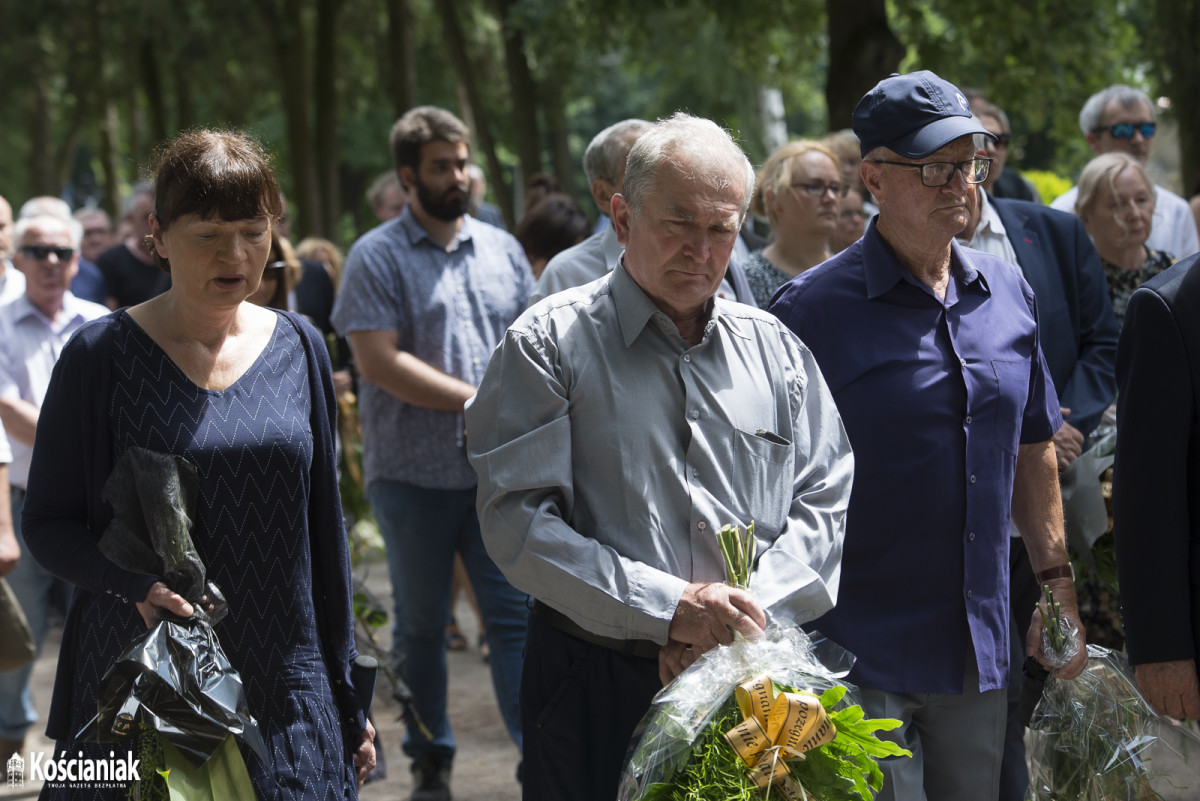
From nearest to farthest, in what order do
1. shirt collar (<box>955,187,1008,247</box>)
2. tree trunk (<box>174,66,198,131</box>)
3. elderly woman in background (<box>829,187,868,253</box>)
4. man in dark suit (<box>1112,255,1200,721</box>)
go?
man in dark suit (<box>1112,255,1200,721</box>) < shirt collar (<box>955,187,1008,247</box>) < elderly woman in background (<box>829,187,868,253</box>) < tree trunk (<box>174,66,198,131</box>)

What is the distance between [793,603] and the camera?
2936mm

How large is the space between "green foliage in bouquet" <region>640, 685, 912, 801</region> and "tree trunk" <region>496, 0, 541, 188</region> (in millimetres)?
13112

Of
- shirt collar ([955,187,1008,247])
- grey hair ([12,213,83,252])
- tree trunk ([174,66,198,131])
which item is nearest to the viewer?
shirt collar ([955,187,1008,247])

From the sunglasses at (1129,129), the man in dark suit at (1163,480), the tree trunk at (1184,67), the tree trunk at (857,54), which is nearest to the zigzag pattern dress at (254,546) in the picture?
the man in dark suit at (1163,480)

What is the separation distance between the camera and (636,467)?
296cm

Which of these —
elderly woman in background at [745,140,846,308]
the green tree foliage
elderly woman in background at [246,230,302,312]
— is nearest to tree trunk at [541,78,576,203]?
the green tree foliage

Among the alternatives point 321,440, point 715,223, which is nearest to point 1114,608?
point 715,223

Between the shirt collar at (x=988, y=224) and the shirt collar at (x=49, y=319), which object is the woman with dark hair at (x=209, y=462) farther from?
the shirt collar at (x=49, y=319)

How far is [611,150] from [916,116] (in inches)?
64.1

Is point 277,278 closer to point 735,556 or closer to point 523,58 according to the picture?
point 735,556

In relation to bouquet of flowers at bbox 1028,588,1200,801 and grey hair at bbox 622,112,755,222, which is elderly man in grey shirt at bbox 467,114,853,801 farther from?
bouquet of flowers at bbox 1028,588,1200,801

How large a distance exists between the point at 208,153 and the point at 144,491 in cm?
79

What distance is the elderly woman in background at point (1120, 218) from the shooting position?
18.5 ft

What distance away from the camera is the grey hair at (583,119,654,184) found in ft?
15.9
